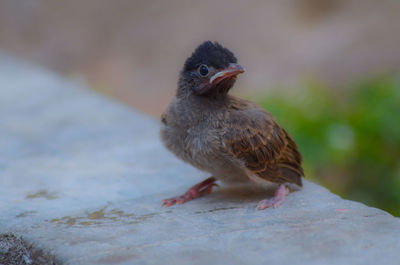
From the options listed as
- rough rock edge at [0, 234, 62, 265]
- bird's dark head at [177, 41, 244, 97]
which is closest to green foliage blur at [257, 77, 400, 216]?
bird's dark head at [177, 41, 244, 97]

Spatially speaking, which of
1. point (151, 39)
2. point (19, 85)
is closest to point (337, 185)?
point (19, 85)

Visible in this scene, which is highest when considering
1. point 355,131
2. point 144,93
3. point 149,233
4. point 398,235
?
point 144,93

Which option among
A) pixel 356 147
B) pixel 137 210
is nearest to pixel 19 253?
pixel 137 210

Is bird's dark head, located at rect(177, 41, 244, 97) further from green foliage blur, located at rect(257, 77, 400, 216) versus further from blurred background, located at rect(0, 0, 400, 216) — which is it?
blurred background, located at rect(0, 0, 400, 216)

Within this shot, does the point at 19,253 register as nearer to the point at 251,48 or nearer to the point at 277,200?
the point at 277,200

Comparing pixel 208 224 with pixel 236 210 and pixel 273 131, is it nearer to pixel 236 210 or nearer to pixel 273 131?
pixel 236 210
